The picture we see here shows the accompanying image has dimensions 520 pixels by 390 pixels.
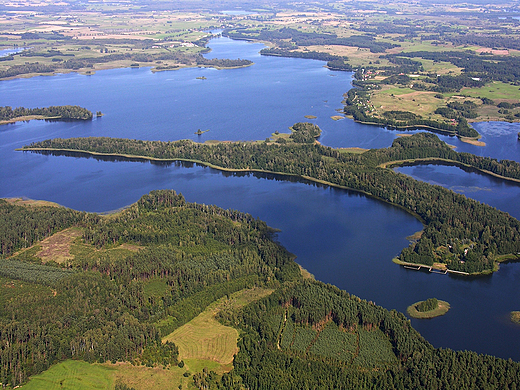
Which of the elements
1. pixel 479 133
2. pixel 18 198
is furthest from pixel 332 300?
pixel 479 133

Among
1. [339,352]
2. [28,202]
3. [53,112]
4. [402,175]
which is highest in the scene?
[53,112]

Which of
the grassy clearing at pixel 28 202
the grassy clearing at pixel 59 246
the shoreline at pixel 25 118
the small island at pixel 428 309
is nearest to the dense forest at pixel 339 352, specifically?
the small island at pixel 428 309

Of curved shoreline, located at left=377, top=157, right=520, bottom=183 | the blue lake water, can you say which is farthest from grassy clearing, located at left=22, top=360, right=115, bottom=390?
curved shoreline, located at left=377, top=157, right=520, bottom=183

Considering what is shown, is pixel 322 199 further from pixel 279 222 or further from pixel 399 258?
pixel 399 258

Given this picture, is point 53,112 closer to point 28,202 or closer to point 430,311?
point 28,202

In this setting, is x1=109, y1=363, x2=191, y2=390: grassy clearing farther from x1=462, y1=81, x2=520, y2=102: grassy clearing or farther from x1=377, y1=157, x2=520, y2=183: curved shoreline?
x1=462, y1=81, x2=520, y2=102: grassy clearing

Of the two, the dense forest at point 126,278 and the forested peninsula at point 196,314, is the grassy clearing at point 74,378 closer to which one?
the forested peninsula at point 196,314

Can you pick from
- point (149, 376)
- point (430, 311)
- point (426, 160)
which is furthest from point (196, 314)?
point (426, 160)
